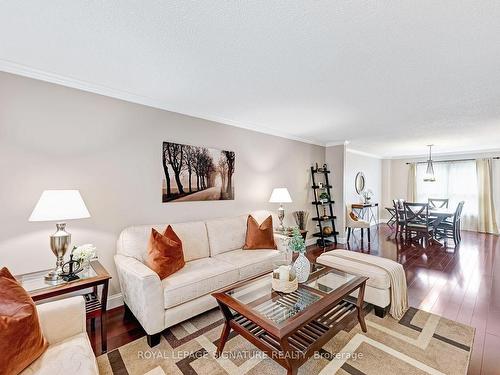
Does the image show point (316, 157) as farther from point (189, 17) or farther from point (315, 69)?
point (189, 17)

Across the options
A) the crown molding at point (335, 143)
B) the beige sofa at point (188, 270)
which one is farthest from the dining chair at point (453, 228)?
the beige sofa at point (188, 270)

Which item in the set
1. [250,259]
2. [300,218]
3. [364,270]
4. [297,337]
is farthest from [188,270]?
[300,218]

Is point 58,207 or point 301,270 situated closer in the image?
point 58,207

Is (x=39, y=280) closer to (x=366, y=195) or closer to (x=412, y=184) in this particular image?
(x=366, y=195)

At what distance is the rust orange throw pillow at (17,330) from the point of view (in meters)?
1.05

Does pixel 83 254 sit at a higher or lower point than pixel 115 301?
higher

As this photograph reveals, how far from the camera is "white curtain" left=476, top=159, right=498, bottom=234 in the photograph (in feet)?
19.8

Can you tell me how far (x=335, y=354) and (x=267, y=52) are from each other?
2356mm

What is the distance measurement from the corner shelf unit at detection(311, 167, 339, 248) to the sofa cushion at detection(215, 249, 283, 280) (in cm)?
225

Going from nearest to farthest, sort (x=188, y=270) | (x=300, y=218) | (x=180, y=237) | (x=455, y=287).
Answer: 1. (x=188, y=270)
2. (x=180, y=237)
3. (x=455, y=287)
4. (x=300, y=218)

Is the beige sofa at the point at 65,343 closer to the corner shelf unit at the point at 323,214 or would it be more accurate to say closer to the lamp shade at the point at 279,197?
the lamp shade at the point at 279,197

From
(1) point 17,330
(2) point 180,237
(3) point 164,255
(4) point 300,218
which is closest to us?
(1) point 17,330

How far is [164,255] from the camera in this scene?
7.18 ft

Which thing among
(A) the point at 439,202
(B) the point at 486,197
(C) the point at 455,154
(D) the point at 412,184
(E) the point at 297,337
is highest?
(C) the point at 455,154
